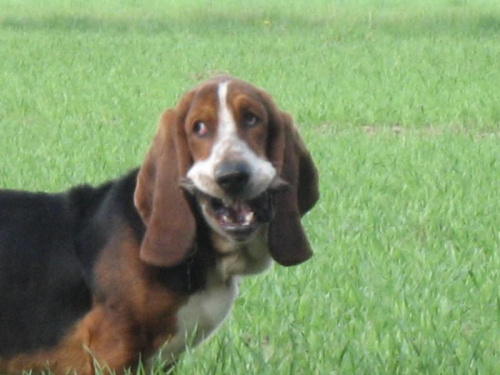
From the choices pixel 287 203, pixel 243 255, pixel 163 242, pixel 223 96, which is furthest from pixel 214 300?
pixel 223 96

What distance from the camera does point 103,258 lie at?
4.59 m

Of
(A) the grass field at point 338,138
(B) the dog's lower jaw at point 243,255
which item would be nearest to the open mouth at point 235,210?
(B) the dog's lower jaw at point 243,255

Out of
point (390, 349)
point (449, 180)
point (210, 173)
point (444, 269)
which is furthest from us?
point (449, 180)

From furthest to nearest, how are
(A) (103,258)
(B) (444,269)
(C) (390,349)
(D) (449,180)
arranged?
(D) (449,180), (B) (444,269), (C) (390,349), (A) (103,258)

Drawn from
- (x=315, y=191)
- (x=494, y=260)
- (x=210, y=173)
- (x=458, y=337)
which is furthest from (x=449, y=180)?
(x=210, y=173)

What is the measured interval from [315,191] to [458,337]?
3.87 feet

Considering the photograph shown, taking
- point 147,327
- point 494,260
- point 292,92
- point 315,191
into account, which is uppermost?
point 315,191

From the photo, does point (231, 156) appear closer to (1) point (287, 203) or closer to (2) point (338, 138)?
(1) point (287, 203)

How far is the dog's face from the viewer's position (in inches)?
169

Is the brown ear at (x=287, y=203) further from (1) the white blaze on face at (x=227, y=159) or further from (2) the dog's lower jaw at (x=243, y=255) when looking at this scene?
(1) the white blaze on face at (x=227, y=159)

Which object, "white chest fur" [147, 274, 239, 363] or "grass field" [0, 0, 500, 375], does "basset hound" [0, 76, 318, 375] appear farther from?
"grass field" [0, 0, 500, 375]

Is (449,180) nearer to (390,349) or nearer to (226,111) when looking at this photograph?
(390,349)

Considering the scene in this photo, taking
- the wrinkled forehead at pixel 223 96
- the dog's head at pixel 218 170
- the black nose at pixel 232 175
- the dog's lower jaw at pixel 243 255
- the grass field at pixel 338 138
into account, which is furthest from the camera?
the grass field at pixel 338 138

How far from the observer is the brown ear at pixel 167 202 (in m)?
4.47
